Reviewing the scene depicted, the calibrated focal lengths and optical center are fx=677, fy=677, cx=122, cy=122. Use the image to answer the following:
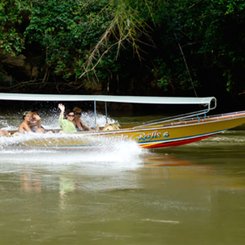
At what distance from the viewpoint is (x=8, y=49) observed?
73.7 feet

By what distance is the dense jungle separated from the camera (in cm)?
2159

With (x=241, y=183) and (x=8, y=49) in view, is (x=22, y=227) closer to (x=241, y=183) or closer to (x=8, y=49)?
(x=241, y=183)

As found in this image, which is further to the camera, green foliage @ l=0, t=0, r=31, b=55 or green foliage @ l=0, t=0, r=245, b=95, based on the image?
green foliage @ l=0, t=0, r=31, b=55

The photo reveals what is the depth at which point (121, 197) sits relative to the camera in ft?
30.0

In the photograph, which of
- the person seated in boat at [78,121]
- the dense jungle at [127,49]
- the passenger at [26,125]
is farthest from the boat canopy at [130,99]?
the dense jungle at [127,49]

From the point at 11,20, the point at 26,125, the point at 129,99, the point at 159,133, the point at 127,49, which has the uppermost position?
the point at 11,20

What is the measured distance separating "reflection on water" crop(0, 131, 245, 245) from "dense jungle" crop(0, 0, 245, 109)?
6400mm

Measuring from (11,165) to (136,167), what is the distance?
7.55 feet

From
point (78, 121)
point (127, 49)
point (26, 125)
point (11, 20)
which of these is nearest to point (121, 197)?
point (26, 125)

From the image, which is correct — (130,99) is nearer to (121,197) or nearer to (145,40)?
(121,197)

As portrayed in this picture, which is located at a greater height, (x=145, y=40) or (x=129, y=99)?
(x=145, y=40)

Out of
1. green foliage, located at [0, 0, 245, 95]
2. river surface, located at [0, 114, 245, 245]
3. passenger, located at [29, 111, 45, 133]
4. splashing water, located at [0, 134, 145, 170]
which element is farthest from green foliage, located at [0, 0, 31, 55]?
river surface, located at [0, 114, 245, 245]

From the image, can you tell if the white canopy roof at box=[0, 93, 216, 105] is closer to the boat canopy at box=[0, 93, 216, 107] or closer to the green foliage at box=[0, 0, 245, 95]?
the boat canopy at box=[0, 93, 216, 107]

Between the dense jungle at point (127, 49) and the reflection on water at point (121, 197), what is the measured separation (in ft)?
21.0
